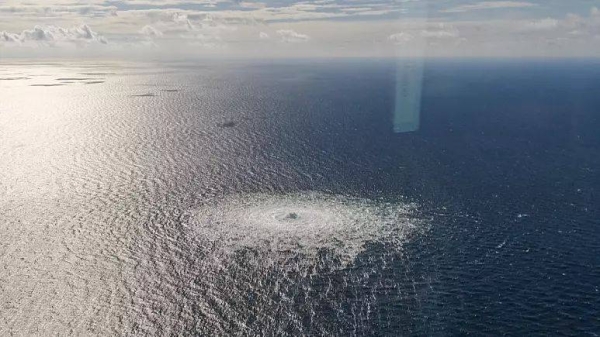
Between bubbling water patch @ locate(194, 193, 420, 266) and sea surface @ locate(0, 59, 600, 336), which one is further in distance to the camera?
bubbling water patch @ locate(194, 193, 420, 266)

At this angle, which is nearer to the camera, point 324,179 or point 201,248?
point 201,248

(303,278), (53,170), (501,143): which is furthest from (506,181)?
(53,170)

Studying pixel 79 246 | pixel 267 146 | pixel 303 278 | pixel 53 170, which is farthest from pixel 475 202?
pixel 53 170

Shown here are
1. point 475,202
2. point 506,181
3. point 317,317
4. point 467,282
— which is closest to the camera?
point 317,317

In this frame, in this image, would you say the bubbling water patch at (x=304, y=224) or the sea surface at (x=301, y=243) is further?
the bubbling water patch at (x=304, y=224)

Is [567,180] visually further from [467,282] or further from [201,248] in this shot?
[201,248]

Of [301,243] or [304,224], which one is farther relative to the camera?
[304,224]

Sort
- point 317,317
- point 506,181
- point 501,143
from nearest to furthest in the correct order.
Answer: point 317,317, point 506,181, point 501,143
